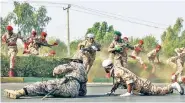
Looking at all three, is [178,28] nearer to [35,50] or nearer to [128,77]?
[35,50]

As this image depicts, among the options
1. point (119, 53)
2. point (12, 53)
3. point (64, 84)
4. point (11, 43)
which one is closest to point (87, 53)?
point (119, 53)

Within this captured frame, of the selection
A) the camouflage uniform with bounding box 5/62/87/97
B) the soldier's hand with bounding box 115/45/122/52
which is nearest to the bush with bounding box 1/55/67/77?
the soldier's hand with bounding box 115/45/122/52

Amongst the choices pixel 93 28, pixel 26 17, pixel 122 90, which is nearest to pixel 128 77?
pixel 122 90

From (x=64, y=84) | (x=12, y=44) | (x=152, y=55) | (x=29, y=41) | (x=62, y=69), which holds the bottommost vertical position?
(x=64, y=84)

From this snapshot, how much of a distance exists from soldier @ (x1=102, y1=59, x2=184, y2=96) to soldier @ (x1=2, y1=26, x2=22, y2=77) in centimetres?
694

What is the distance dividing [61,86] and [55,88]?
123 mm

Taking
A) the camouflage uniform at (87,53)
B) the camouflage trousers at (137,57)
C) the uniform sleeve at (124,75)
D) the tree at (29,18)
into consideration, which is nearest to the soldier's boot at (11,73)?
the camouflage uniform at (87,53)

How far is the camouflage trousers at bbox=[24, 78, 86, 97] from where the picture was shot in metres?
9.92

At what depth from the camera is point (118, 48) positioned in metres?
12.7

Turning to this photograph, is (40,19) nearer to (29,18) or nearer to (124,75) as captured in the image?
(29,18)

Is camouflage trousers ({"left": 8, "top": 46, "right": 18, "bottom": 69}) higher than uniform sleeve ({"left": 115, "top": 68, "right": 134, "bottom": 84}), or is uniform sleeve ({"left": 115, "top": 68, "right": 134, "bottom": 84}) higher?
camouflage trousers ({"left": 8, "top": 46, "right": 18, "bottom": 69})

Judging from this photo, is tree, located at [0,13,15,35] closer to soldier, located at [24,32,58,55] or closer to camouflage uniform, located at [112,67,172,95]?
soldier, located at [24,32,58,55]

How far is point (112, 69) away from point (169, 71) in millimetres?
13114

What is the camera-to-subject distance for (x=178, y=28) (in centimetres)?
4284
